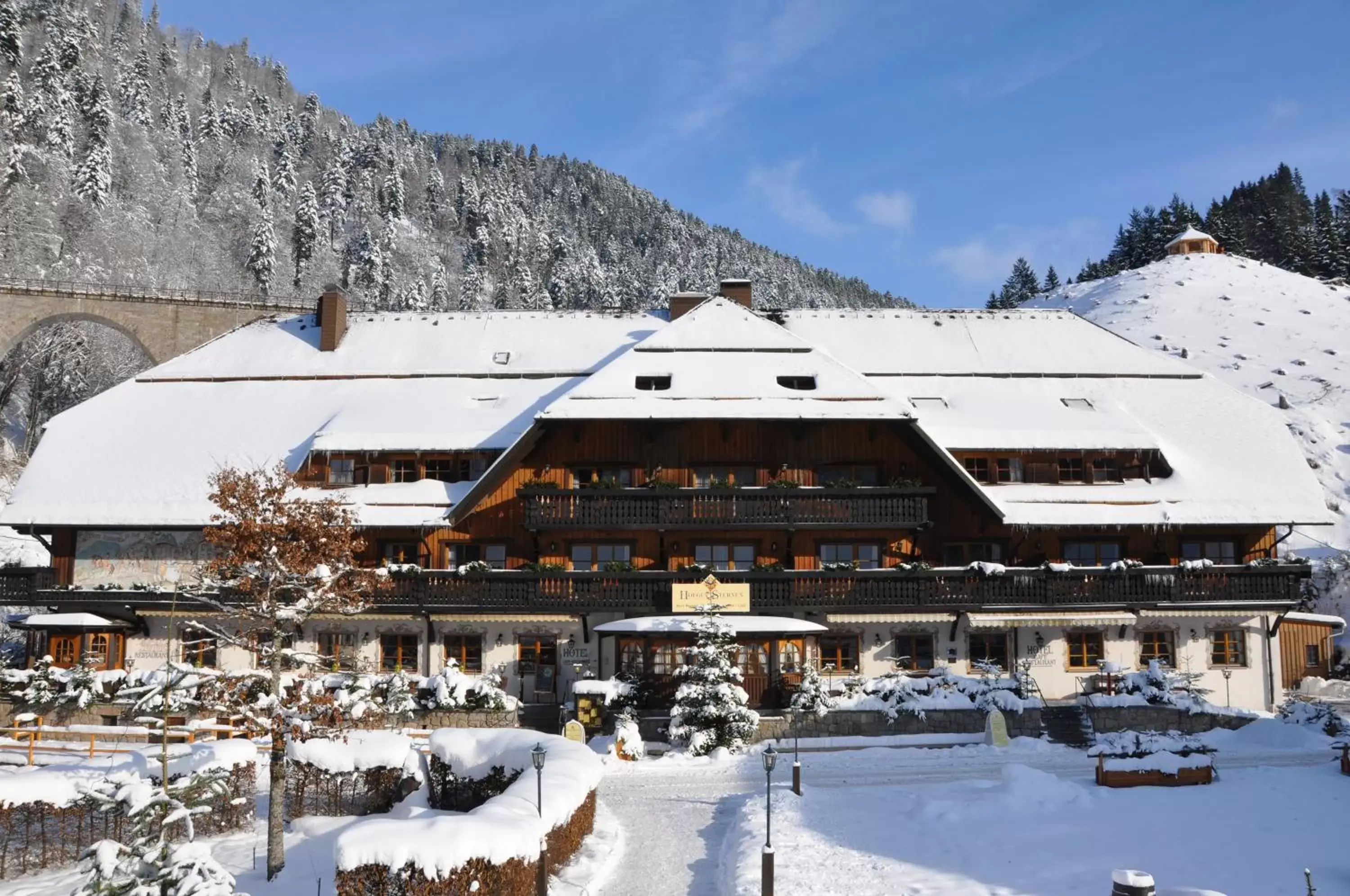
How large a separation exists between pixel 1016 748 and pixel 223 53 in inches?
7860

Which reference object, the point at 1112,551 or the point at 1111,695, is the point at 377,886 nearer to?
the point at 1111,695

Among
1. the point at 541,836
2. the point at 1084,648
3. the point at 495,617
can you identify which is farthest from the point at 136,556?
the point at 1084,648

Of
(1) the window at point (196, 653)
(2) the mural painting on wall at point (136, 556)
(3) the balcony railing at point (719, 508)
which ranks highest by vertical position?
(3) the balcony railing at point (719, 508)

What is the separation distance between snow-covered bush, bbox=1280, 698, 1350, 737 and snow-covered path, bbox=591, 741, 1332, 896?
4.63 feet

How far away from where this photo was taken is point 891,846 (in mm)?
17094

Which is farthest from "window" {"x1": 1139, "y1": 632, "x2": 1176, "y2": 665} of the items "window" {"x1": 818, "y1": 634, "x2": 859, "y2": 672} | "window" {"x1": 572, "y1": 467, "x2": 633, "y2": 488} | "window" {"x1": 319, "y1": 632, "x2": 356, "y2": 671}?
"window" {"x1": 319, "y1": 632, "x2": 356, "y2": 671}

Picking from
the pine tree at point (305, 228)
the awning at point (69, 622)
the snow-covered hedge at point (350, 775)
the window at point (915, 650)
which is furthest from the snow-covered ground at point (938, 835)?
the pine tree at point (305, 228)

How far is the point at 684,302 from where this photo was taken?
4344 centimetres

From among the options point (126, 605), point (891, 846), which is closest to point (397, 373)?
point (126, 605)

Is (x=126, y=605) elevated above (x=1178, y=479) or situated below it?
below

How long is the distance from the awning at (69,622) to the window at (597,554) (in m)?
15.3

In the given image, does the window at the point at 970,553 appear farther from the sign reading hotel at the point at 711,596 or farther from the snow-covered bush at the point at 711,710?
the snow-covered bush at the point at 711,710

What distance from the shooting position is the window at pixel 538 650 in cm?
3347

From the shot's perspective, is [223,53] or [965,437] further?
[223,53]
